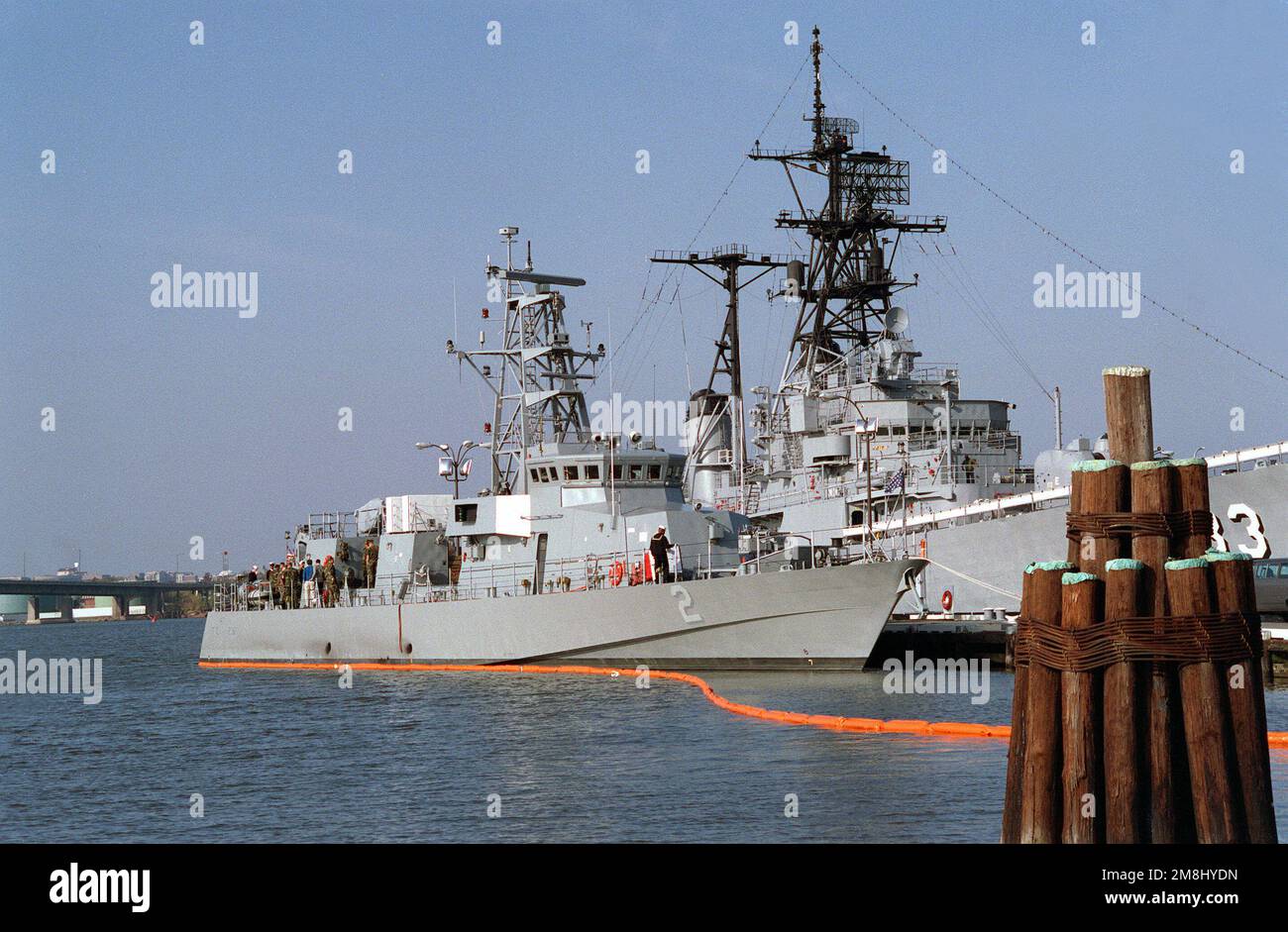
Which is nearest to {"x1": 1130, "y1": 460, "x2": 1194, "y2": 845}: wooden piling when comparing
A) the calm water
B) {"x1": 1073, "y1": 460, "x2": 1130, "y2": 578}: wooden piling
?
{"x1": 1073, "y1": 460, "x2": 1130, "y2": 578}: wooden piling

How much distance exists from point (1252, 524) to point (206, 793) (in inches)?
832

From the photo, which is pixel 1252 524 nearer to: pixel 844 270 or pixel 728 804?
pixel 728 804

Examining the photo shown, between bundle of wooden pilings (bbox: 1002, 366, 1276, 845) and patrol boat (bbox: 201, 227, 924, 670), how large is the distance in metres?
17.5

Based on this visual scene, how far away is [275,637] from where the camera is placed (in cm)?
3856

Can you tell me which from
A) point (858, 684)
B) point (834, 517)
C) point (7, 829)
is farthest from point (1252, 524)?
point (7, 829)

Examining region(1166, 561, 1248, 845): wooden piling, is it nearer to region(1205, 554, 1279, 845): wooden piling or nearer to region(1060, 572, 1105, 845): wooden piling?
region(1205, 554, 1279, 845): wooden piling

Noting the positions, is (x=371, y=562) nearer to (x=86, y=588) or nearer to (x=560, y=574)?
(x=560, y=574)

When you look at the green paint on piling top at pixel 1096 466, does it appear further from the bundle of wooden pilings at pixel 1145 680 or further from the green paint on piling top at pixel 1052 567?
the green paint on piling top at pixel 1052 567

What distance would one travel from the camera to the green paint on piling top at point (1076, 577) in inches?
311

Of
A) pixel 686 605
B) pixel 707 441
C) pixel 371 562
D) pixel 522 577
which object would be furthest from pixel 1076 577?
pixel 707 441

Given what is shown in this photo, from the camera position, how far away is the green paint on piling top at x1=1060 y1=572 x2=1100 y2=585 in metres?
7.89

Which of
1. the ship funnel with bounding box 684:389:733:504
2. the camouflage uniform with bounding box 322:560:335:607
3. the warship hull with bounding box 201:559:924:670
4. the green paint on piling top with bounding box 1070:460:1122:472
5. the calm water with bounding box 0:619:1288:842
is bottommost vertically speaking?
the calm water with bounding box 0:619:1288:842

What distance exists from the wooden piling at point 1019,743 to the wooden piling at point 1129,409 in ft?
3.09

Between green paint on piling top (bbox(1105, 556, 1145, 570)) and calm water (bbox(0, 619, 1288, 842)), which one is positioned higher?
green paint on piling top (bbox(1105, 556, 1145, 570))
